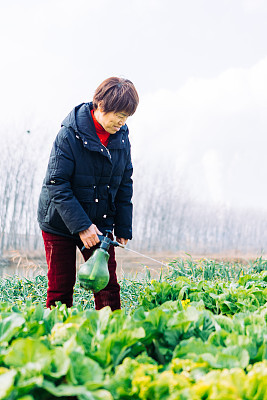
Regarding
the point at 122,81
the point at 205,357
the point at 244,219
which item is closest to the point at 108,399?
the point at 205,357

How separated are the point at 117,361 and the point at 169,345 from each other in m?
0.25

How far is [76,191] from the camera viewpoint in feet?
8.15

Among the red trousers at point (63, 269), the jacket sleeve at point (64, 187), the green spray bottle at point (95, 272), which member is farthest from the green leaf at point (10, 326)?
the red trousers at point (63, 269)

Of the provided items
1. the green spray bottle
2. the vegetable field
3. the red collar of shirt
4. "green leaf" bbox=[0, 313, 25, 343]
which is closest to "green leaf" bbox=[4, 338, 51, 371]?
the vegetable field

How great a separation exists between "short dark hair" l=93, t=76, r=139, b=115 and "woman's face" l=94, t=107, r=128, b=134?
0.03 meters

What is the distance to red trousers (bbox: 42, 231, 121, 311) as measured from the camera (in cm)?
254

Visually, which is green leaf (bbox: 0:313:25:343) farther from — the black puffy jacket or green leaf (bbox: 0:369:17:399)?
the black puffy jacket

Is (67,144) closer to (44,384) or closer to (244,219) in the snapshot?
(44,384)

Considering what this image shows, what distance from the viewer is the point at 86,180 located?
8.09 ft

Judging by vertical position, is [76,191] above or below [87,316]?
above

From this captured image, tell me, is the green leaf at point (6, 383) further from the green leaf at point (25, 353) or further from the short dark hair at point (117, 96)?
the short dark hair at point (117, 96)

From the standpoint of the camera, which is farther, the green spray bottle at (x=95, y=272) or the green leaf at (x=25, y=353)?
the green spray bottle at (x=95, y=272)

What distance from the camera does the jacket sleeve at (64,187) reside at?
7.70 feet

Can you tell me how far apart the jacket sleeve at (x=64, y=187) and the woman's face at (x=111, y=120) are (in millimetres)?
214
